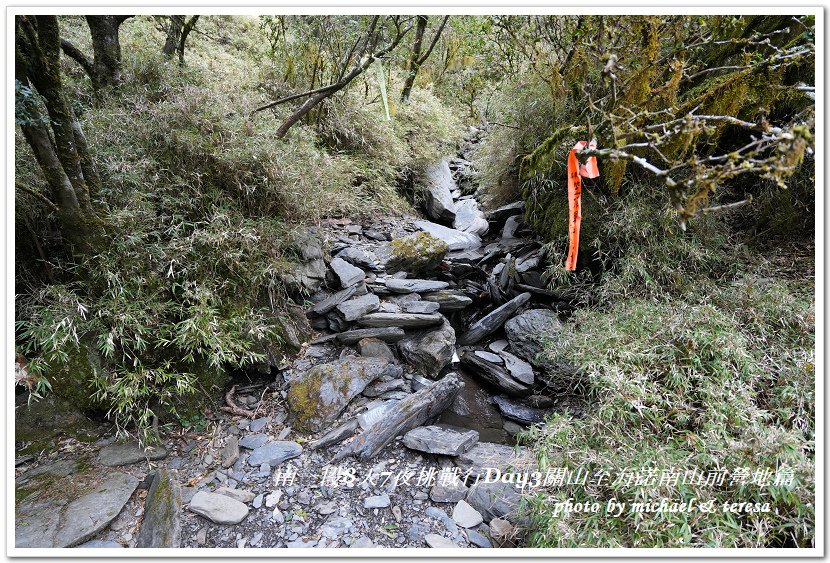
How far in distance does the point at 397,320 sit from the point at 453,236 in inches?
78.9

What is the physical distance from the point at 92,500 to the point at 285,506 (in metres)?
1.04

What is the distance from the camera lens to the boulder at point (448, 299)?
4375mm

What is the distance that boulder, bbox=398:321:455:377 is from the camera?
389 cm

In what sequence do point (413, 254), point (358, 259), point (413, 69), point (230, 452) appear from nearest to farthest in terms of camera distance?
point (230, 452)
point (358, 259)
point (413, 254)
point (413, 69)

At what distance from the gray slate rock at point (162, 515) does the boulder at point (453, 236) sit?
3775 millimetres

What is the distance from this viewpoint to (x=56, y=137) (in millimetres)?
2592

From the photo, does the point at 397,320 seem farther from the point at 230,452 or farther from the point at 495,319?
the point at 230,452

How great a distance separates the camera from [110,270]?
2711mm

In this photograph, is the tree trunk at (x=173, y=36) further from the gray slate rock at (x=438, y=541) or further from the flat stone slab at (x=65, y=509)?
the gray slate rock at (x=438, y=541)

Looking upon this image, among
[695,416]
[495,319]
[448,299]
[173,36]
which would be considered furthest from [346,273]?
[173,36]

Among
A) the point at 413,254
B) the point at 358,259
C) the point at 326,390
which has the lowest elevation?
the point at 326,390

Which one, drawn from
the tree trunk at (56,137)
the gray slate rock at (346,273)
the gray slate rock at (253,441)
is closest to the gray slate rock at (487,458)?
the gray slate rock at (253,441)

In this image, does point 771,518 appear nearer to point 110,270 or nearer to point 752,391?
point 752,391

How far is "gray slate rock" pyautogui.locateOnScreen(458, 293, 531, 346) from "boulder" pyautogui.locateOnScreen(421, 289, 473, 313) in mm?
279
